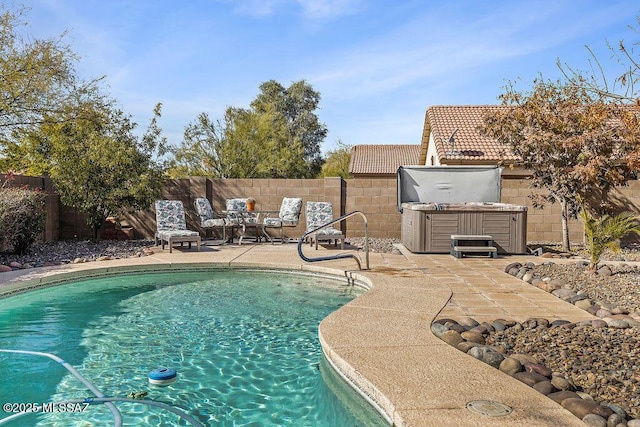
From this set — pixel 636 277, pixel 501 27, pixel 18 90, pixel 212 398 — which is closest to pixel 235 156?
pixel 18 90

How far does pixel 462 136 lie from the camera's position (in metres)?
16.5

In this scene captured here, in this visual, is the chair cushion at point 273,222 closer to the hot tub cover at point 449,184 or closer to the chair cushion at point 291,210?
the chair cushion at point 291,210

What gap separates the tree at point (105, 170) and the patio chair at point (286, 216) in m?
2.44

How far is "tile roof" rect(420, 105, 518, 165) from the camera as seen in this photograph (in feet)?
48.7

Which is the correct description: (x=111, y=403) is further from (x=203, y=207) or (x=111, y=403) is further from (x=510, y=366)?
(x=203, y=207)

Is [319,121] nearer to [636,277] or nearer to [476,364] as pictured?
[636,277]

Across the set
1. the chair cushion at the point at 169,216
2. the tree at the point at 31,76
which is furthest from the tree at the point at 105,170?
the tree at the point at 31,76

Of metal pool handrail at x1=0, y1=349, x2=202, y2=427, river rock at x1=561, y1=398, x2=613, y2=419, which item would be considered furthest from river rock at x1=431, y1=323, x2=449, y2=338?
metal pool handrail at x1=0, y1=349, x2=202, y2=427

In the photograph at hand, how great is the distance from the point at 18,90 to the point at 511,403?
43.4 ft

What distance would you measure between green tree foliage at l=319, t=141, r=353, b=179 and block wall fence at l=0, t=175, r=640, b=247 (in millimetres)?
20657

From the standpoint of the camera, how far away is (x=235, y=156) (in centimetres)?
2289

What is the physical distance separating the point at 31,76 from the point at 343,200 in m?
8.09

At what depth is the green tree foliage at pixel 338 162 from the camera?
32719 millimetres

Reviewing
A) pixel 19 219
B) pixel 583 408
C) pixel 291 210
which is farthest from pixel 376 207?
pixel 583 408
